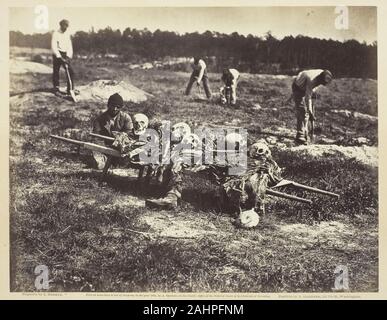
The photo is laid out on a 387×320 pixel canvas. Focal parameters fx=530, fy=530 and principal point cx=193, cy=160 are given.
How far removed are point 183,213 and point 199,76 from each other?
2.18 metres

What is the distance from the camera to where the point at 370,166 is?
26.3ft

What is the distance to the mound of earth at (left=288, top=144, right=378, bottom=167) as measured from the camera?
8.02 m

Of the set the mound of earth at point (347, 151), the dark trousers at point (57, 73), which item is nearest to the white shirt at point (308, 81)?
the mound of earth at point (347, 151)

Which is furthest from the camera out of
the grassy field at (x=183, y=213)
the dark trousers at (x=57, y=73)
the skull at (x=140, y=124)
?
the dark trousers at (x=57, y=73)

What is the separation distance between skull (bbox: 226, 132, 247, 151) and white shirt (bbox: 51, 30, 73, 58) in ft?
9.38

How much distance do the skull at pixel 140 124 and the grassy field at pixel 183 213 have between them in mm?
104

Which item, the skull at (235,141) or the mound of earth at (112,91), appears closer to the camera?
the skull at (235,141)

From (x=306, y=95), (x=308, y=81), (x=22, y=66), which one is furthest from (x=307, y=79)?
(x=22, y=66)

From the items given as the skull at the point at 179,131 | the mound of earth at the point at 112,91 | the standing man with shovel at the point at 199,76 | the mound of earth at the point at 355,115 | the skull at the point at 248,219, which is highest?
the standing man with shovel at the point at 199,76

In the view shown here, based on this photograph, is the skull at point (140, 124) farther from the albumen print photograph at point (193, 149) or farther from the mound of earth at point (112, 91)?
the mound of earth at point (112, 91)

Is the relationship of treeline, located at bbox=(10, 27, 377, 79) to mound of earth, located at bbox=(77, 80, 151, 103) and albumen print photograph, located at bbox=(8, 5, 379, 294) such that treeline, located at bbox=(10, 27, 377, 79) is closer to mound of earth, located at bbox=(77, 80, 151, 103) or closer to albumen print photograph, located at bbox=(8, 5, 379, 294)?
albumen print photograph, located at bbox=(8, 5, 379, 294)

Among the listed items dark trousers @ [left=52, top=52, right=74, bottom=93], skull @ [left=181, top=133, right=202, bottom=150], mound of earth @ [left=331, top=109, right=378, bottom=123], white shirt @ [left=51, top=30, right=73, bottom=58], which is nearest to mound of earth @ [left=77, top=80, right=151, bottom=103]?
dark trousers @ [left=52, top=52, right=74, bottom=93]

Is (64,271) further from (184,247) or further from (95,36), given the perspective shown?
(95,36)

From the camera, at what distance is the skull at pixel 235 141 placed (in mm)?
8148
